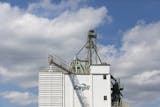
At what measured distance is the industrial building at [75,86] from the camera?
4769 inches

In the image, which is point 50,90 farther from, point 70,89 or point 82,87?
point 82,87

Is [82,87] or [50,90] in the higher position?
[82,87]

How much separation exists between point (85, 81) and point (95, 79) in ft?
8.81

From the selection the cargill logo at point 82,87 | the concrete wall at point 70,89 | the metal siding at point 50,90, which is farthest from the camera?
the cargill logo at point 82,87

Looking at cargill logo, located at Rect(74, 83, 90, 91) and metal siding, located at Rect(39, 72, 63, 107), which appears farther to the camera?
→ cargill logo, located at Rect(74, 83, 90, 91)

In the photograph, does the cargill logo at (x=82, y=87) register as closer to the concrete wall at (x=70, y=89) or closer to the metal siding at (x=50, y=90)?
the concrete wall at (x=70, y=89)

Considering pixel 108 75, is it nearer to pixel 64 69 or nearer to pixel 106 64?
pixel 106 64

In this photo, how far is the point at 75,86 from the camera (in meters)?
123

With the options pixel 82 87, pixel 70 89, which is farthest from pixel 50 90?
pixel 82 87

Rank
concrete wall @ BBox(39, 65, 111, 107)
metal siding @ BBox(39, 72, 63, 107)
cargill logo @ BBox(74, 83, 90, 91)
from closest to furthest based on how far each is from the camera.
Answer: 1. metal siding @ BBox(39, 72, 63, 107)
2. concrete wall @ BBox(39, 65, 111, 107)
3. cargill logo @ BBox(74, 83, 90, 91)

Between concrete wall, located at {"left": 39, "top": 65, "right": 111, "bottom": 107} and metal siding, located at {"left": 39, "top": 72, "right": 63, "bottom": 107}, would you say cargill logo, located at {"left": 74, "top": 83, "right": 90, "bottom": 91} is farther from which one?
metal siding, located at {"left": 39, "top": 72, "right": 63, "bottom": 107}

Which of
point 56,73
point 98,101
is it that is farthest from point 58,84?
point 98,101

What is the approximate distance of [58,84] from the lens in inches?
4803

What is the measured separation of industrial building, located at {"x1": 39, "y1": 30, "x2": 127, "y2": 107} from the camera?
121 m
